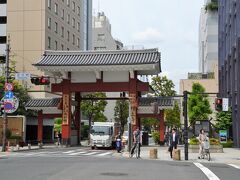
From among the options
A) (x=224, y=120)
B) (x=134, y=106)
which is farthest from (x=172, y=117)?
(x=134, y=106)

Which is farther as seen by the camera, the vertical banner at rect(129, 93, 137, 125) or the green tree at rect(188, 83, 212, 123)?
the green tree at rect(188, 83, 212, 123)

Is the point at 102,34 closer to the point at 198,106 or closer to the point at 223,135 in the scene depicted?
the point at 198,106

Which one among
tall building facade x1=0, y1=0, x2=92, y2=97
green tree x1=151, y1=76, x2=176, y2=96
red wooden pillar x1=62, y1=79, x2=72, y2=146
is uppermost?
tall building facade x1=0, y1=0, x2=92, y2=97

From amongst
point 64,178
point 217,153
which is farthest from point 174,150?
point 64,178

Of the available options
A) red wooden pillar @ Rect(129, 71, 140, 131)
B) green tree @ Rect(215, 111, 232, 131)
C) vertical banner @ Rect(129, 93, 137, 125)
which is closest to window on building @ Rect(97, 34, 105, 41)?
green tree @ Rect(215, 111, 232, 131)

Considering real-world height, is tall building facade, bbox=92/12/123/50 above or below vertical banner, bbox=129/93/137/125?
above

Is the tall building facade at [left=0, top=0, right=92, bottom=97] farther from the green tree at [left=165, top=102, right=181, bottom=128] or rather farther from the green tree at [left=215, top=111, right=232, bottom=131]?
the green tree at [left=215, top=111, right=232, bottom=131]

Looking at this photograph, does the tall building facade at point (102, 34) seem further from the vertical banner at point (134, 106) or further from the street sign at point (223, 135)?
the vertical banner at point (134, 106)

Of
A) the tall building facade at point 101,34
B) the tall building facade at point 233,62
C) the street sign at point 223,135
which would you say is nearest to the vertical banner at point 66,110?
the street sign at point 223,135

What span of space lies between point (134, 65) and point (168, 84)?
23.0m

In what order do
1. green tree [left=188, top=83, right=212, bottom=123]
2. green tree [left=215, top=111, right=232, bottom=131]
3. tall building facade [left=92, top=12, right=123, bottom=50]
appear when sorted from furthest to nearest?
tall building facade [left=92, top=12, right=123, bottom=50], green tree [left=188, top=83, right=212, bottom=123], green tree [left=215, top=111, right=232, bottom=131]

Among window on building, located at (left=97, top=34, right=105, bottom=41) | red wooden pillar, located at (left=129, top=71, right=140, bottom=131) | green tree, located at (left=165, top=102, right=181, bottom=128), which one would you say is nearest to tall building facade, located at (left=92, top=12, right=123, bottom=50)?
window on building, located at (left=97, top=34, right=105, bottom=41)

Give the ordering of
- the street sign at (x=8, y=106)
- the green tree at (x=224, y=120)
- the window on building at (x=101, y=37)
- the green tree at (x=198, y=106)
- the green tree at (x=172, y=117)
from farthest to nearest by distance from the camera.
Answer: the window on building at (x=101, y=37) → the green tree at (x=172, y=117) → the green tree at (x=198, y=106) → the green tree at (x=224, y=120) → the street sign at (x=8, y=106)

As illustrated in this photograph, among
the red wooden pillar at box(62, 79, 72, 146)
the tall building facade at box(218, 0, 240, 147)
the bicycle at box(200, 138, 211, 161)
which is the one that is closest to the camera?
the bicycle at box(200, 138, 211, 161)
